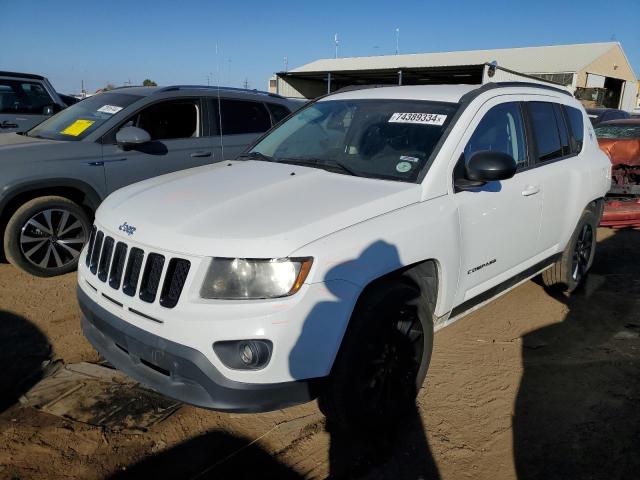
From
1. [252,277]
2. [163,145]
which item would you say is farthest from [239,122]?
[252,277]

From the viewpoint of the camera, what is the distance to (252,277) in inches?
91.0

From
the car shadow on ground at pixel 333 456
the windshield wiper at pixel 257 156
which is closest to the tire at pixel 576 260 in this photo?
the car shadow on ground at pixel 333 456

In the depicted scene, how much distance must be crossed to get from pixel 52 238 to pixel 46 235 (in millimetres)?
60

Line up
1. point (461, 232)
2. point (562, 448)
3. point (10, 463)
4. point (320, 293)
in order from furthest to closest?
point (461, 232) → point (562, 448) → point (10, 463) → point (320, 293)

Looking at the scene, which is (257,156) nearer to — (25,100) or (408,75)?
(25,100)

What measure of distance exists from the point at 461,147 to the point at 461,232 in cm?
52

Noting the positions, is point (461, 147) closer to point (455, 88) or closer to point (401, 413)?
point (455, 88)

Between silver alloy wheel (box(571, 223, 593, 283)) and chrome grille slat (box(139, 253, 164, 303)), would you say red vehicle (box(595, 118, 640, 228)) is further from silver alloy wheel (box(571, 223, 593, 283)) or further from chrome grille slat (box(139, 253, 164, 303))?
chrome grille slat (box(139, 253, 164, 303))

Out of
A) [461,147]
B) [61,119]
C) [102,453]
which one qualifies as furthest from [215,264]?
[61,119]

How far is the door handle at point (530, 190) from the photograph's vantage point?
3.68 meters

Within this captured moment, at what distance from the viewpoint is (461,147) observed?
3156mm

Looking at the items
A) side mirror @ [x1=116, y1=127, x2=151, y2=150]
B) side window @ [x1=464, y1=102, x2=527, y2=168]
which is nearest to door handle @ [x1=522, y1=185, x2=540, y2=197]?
side window @ [x1=464, y1=102, x2=527, y2=168]

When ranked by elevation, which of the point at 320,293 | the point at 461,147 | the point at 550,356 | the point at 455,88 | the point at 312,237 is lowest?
the point at 550,356

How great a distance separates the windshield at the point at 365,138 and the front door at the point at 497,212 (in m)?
0.27
